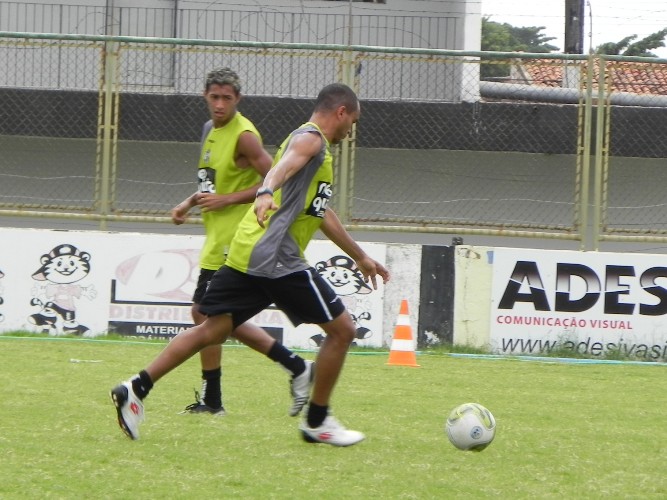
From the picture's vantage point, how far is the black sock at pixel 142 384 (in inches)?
239

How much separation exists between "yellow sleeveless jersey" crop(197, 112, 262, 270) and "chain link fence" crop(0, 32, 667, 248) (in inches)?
321

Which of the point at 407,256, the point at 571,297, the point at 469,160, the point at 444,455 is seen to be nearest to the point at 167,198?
the point at 469,160

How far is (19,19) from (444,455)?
1581 centimetres

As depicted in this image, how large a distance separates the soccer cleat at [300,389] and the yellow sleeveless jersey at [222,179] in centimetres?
88

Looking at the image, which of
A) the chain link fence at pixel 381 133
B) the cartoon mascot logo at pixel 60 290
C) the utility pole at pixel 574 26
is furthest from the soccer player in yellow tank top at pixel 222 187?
the utility pole at pixel 574 26

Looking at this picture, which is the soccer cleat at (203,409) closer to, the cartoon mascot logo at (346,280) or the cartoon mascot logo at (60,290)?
the cartoon mascot logo at (346,280)

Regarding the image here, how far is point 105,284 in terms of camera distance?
1166 cm

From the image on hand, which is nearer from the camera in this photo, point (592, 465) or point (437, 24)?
point (592, 465)

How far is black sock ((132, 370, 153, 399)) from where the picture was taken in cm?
608

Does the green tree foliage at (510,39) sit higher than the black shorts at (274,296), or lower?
higher

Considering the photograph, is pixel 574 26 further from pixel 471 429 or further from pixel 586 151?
pixel 471 429

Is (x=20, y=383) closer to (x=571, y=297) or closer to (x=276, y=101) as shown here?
(x=571, y=297)

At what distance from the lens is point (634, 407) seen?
816 cm

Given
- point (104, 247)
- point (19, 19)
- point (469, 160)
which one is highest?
point (19, 19)
